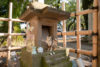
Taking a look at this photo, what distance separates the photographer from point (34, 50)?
177 cm

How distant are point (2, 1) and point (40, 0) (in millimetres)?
2864

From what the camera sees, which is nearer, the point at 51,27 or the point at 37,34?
the point at 37,34

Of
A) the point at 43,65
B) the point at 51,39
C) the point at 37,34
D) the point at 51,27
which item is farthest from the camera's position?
the point at 51,27

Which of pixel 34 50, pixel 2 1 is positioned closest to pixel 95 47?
pixel 34 50

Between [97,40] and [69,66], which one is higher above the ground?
[97,40]

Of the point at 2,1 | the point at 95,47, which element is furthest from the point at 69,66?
the point at 2,1

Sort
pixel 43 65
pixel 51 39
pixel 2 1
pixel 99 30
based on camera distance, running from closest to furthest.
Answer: pixel 43 65
pixel 99 30
pixel 51 39
pixel 2 1

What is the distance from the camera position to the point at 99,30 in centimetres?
193

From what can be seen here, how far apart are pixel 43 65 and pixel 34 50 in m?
0.37

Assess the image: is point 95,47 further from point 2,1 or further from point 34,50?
point 2,1

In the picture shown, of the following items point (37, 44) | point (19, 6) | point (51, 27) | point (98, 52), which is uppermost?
point (19, 6)

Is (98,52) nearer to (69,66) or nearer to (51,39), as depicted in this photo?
(69,66)

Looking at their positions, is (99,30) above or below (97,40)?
above

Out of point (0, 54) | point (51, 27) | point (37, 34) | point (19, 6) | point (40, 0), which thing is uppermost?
point (19, 6)
